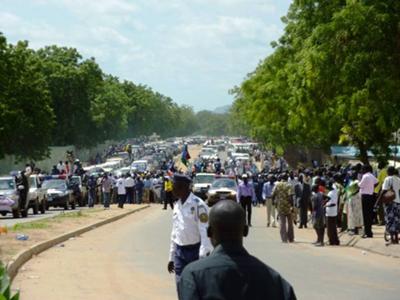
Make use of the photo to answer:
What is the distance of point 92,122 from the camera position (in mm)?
97312

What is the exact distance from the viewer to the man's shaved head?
4.94m

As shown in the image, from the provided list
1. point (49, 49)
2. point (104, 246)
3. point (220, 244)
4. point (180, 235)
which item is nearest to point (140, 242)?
point (104, 246)

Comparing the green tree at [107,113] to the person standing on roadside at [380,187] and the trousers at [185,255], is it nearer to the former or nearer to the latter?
the person standing on roadside at [380,187]

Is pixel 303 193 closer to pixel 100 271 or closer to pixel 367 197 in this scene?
pixel 367 197

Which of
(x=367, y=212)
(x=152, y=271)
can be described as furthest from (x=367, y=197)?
(x=152, y=271)

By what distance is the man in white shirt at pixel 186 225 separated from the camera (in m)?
9.62

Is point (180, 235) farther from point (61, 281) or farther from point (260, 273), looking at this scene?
point (61, 281)

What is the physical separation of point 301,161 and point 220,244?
6063 cm

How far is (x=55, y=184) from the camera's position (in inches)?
1794

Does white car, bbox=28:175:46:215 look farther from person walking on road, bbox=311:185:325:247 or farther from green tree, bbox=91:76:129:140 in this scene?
green tree, bbox=91:76:129:140

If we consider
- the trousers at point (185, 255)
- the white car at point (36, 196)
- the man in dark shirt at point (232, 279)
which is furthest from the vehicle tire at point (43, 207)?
the man in dark shirt at point (232, 279)

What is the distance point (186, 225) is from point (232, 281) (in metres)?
5.08

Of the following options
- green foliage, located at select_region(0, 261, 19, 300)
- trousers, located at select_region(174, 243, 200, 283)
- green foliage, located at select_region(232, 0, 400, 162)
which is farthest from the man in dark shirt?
green foliage, located at select_region(232, 0, 400, 162)

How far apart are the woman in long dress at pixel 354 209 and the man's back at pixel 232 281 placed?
19.2 meters
